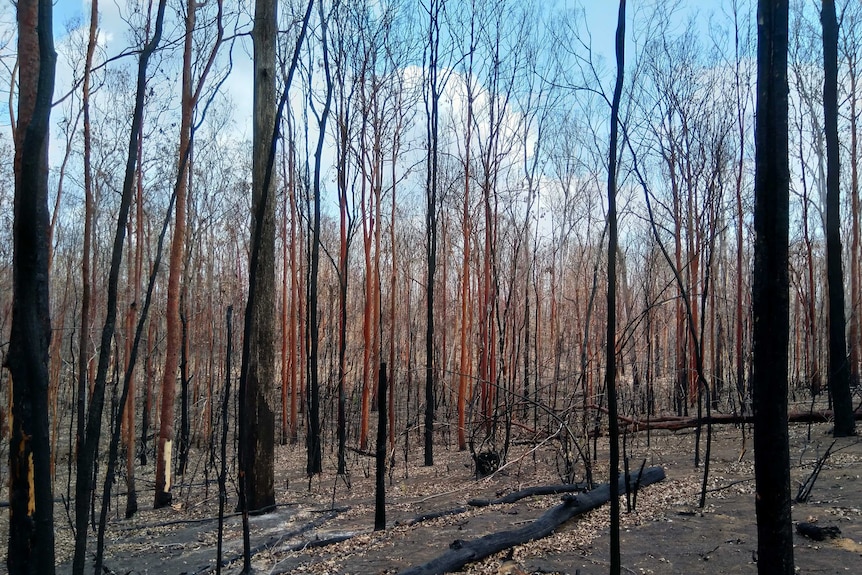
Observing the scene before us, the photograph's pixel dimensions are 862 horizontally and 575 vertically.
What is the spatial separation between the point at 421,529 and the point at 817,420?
24.1ft

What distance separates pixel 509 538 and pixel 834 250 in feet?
21.5

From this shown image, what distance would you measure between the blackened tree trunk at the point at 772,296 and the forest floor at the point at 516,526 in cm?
160

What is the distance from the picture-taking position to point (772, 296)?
92.9 inches

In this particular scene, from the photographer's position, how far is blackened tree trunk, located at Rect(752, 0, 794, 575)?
2.33 metres

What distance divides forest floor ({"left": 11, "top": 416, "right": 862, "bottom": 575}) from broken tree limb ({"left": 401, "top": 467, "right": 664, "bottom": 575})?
63mm

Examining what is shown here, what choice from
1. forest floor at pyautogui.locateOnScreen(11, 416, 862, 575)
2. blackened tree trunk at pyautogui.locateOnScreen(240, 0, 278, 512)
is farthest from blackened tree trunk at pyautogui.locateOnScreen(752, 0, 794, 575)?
blackened tree trunk at pyautogui.locateOnScreen(240, 0, 278, 512)

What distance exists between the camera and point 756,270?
244 cm

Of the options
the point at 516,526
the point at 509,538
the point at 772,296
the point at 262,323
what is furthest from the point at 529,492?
the point at 772,296

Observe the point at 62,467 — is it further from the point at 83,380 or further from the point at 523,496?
the point at 523,496

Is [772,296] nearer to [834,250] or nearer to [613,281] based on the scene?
[613,281]

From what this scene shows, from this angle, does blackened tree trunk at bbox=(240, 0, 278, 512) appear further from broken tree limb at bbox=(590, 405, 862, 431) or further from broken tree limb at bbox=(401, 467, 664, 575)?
broken tree limb at bbox=(590, 405, 862, 431)

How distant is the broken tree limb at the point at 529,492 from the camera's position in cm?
611

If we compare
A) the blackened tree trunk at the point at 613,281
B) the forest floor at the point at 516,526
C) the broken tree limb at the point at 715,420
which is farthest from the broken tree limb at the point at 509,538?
the broken tree limb at the point at 715,420

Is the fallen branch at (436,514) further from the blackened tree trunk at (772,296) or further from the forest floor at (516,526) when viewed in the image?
the blackened tree trunk at (772,296)
